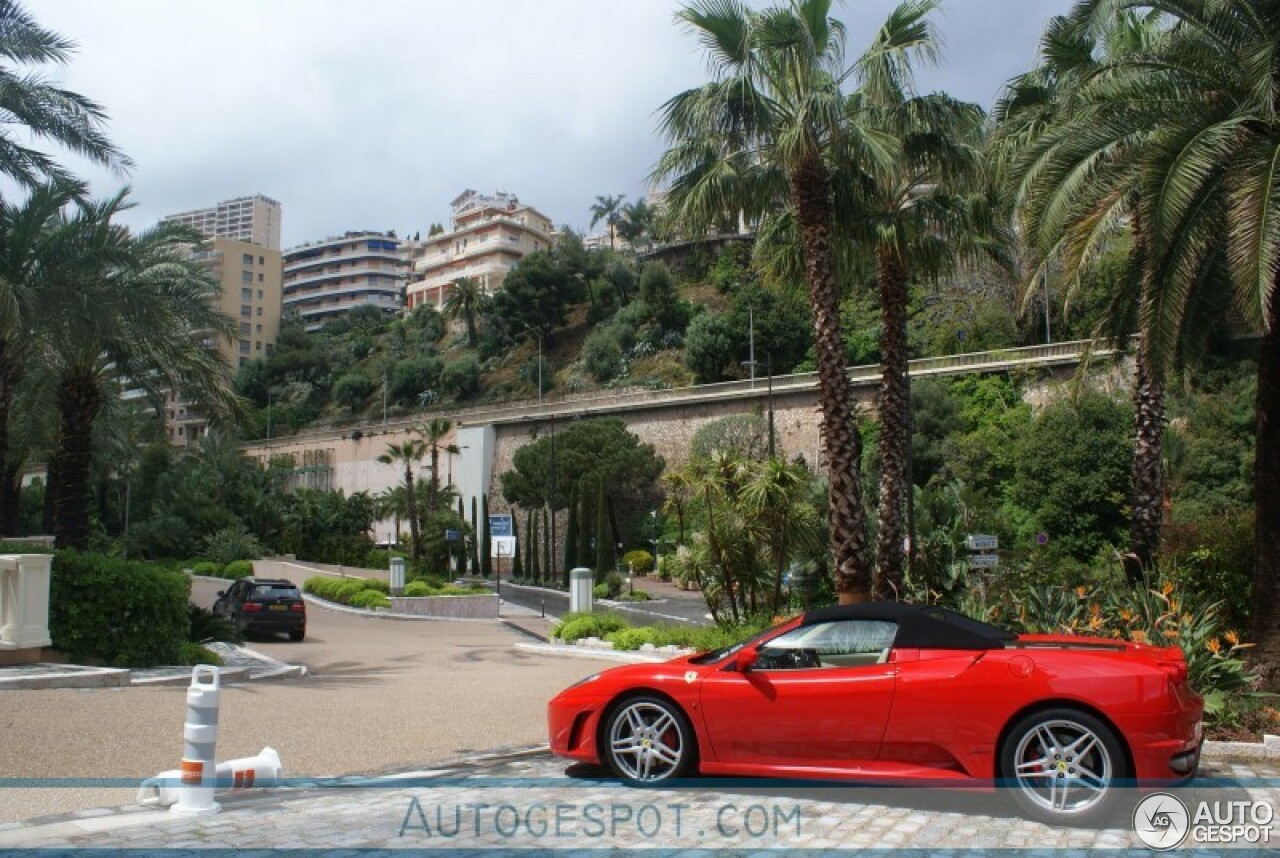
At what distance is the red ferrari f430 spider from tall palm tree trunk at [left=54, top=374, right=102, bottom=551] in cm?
1530

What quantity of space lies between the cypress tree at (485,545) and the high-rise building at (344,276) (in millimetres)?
80210

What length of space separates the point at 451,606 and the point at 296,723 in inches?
944

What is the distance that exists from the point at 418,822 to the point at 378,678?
9397 mm

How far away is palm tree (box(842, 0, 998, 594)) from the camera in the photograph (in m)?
15.9

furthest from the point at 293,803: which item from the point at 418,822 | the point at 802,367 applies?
the point at 802,367

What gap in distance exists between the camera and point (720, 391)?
184ft

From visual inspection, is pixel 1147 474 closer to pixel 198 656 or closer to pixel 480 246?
pixel 198 656

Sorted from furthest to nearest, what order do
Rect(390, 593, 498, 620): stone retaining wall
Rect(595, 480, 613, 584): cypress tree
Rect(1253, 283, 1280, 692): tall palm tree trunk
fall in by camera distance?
Rect(595, 480, 613, 584): cypress tree, Rect(390, 593, 498, 620): stone retaining wall, Rect(1253, 283, 1280, 692): tall palm tree trunk

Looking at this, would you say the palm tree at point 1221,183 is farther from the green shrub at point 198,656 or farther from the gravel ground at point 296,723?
the green shrub at point 198,656

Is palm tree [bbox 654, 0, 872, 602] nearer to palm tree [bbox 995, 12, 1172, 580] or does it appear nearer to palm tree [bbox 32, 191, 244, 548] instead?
palm tree [bbox 995, 12, 1172, 580]

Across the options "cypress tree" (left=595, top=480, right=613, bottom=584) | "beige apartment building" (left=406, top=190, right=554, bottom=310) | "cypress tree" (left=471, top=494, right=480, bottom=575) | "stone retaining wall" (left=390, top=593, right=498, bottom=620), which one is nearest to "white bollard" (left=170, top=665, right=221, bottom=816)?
"stone retaining wall" (left=390, top=593, right=498, bottom=620)

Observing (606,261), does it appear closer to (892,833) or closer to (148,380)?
(148,380)

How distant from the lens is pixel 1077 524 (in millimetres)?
36438

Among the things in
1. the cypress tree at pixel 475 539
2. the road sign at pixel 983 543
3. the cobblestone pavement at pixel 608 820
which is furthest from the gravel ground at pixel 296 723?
the cypress tree at pixel 475 539
